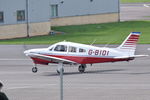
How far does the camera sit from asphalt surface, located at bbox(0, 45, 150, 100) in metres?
22.8

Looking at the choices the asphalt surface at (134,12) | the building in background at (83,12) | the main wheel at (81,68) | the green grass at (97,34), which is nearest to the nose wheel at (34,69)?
the main wheel at (81,68)

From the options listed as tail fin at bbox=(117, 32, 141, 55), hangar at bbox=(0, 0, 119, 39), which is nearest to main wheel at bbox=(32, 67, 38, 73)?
tail fin at bbox=(117, 32, 141, 55)

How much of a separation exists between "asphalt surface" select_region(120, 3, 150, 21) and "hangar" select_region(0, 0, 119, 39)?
24.5 feet

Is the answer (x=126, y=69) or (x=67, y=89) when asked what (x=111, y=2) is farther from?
(x=67, y=89)

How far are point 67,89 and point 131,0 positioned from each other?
285 feet

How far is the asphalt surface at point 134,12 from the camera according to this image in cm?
7364

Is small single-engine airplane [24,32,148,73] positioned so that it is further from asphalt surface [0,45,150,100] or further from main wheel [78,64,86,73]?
asphalt surface [0,45,150,100]

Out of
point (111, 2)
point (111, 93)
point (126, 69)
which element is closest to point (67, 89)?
point (111, 93)

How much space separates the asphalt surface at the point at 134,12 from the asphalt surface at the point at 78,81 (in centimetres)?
3509

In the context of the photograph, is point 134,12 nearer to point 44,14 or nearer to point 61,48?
point 44,14

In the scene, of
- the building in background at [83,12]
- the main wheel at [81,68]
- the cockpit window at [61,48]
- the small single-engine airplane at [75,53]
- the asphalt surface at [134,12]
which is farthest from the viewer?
the asphalt surface at [134,12]

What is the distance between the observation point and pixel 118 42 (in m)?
47.3

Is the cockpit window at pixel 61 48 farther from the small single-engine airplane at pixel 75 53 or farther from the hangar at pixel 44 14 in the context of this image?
the hangar at pixel 44 14

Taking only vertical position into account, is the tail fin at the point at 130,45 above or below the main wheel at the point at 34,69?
above
